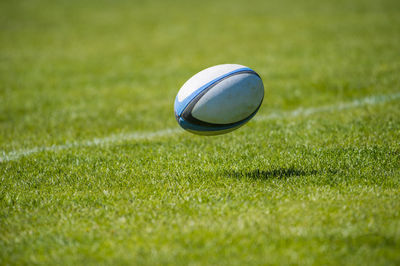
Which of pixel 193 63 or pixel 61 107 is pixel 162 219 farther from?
pixel 193 63

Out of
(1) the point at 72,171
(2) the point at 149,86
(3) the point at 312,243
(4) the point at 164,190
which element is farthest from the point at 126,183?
(2) the point at 149,86

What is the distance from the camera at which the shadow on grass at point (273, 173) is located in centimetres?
432

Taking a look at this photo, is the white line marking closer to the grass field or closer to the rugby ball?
the grass field

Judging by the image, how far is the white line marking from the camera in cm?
576

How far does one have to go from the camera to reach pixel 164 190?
4.10 meters

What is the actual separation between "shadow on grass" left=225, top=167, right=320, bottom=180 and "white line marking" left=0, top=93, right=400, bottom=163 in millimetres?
2179

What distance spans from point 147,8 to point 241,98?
73.1ft

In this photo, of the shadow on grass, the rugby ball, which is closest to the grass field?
the shadow on grass

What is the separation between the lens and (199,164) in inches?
190

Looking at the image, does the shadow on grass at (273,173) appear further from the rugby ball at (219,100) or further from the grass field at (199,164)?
the rugby ball at (219,100)

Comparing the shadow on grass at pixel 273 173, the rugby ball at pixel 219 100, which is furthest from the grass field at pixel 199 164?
the rugby ball at pixel 219 100

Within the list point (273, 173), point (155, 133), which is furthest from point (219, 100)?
point (155, 133)

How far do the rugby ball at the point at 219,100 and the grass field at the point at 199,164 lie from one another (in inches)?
19.4

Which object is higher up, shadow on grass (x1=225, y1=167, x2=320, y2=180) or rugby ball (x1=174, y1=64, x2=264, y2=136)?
rugby ball (x1=174, y1=64, x2=264, y2=136)
